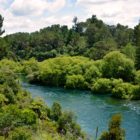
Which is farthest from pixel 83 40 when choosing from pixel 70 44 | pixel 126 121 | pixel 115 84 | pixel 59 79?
pixel 126 121

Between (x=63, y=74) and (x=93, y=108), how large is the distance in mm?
30609

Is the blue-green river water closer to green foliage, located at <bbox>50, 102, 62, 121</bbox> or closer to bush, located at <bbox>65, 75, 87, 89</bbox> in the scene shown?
bush, located at <bbox>65, 75, 87, 89</bbox>

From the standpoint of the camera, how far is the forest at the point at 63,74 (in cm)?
3450

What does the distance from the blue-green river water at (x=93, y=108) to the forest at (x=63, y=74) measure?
3.98m

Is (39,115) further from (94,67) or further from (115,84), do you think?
(94,67)

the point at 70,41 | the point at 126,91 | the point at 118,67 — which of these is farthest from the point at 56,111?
the point at 70,41

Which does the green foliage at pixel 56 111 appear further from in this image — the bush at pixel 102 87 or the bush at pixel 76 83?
the bush at pixel 76 83

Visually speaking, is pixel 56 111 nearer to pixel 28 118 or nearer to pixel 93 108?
pixel 28 118

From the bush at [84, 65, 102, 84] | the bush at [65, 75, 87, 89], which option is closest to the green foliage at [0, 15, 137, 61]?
the bush at [84, 65, 102, 84]

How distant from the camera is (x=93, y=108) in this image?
185 feet

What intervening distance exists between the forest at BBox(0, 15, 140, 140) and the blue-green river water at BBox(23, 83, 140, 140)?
398 centimetres

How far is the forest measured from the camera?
3450cm

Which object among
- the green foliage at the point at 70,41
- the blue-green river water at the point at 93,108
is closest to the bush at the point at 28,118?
the blue-green river water at the point at 93,108

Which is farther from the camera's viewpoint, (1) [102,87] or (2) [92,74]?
(2) [92,74]
